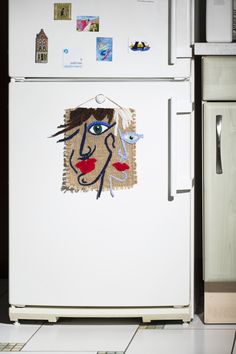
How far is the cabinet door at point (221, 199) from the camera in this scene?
359cm

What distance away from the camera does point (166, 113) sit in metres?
3.54

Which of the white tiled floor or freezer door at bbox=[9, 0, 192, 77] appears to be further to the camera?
freezer door at bbox=[9, 0, 192, 77]

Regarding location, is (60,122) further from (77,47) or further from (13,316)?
(13,316)

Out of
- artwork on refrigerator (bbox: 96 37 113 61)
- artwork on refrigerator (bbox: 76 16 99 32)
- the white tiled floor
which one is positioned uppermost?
artwork on refrigerator (bbox: 76 16 99 32)

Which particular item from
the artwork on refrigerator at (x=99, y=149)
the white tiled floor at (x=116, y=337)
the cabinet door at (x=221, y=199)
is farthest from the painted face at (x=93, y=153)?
the white tiled floor at (x=116, y=337)

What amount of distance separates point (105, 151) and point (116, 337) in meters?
0.82

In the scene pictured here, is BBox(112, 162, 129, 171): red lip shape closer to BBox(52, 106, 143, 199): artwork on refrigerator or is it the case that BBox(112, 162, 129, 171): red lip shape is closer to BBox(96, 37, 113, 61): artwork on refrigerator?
BBox(52, 106, 143, 199): artwork on refrigerator

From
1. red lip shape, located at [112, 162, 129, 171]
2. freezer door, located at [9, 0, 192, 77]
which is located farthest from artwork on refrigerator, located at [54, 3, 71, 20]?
red lip shape, located at [112, 162, 129, 171]

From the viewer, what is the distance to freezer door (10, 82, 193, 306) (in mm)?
3543

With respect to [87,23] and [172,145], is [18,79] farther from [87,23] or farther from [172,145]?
[172,145]

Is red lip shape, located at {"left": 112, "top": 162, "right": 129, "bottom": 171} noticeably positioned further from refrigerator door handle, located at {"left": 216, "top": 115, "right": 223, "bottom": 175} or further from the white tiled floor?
the white tiled floor

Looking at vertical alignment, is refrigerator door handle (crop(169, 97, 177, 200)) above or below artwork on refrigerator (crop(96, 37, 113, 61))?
below

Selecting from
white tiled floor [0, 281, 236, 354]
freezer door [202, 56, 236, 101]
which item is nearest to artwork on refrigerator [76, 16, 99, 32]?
freezer door [202, 56, 236, 101]

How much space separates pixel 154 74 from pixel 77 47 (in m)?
0.36
